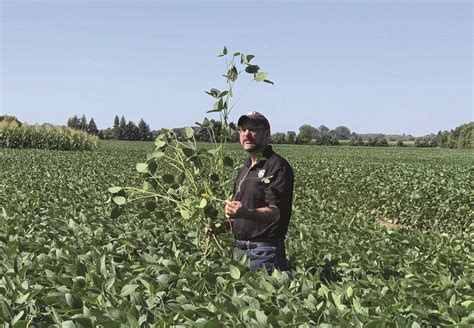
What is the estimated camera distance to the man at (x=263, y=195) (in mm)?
3682

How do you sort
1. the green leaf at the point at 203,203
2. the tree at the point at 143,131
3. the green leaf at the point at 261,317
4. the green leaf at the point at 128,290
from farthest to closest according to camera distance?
the tree at the point at 143,131 < the green leaf at the point at 203,203 < the green leaf at the point at 128,290 < the green leaf at the point at 261,317

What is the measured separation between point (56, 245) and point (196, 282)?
156cm

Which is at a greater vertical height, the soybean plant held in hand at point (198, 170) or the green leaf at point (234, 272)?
the soybean plant held in hand at point (198, 170)

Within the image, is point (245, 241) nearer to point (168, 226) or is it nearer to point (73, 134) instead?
point (168, 226)

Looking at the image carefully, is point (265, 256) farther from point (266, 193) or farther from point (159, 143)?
point (159, 143)

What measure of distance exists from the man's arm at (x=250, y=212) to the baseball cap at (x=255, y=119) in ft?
2.06

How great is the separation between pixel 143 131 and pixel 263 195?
376 ft

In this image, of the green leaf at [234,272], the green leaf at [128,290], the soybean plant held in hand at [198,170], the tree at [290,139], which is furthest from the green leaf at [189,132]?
→ the tree at [290,139]

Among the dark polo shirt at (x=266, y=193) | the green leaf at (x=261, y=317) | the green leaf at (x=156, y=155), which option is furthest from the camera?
the dark polo shirt at (x=266, y=193)

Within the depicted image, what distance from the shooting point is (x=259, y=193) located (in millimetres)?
3842

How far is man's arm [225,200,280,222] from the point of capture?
326cm

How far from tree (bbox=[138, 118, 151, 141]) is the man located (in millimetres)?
111924

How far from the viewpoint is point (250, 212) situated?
11.1ft

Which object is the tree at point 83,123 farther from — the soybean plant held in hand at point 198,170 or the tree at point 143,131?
the soybean plant held in hand at point 198,170
